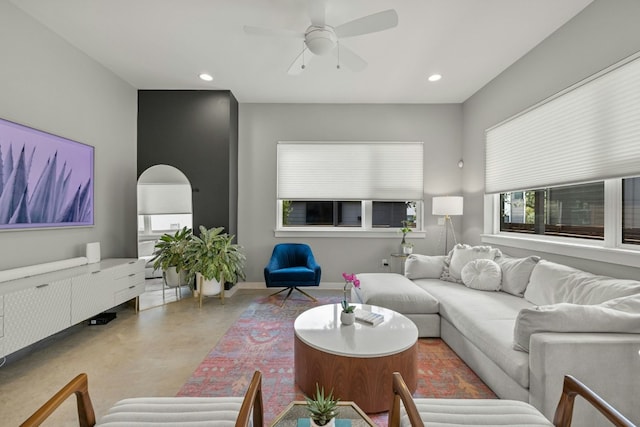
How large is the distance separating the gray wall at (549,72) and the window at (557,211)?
0.30 metres

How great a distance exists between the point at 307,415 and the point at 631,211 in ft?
9.23

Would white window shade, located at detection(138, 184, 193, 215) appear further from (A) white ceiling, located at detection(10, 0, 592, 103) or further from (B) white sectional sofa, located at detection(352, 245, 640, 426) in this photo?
(B) white sectional sofa, located at detection(352, 245, 640, 426)

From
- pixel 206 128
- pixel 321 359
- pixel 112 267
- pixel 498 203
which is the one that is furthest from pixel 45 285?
pixel 498 203

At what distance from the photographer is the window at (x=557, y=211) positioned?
2.52 metres

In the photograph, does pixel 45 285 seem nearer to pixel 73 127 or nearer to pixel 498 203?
pixel 73 127

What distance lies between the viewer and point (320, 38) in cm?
236

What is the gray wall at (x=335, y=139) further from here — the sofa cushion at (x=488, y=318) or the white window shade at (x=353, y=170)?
the sofa cushion at (x=488, y=318)

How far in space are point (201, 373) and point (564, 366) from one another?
233 centimetres

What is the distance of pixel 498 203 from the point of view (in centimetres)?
387

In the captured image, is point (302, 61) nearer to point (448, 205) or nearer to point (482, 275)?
point (448, 205)

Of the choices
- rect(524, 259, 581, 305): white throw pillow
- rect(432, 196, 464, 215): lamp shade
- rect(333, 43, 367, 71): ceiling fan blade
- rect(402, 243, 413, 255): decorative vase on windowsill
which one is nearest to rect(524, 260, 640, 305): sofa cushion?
rect(524, 259, 581, 305): white throw pillow

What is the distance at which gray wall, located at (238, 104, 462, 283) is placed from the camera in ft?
15.0

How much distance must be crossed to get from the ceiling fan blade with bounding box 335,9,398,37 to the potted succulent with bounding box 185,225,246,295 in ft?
9.06

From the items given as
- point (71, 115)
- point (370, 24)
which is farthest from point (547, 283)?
point (71, 115)
